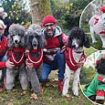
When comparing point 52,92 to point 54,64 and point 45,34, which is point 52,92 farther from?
point 45,34

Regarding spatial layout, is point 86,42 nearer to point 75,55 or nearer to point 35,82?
point 75,55

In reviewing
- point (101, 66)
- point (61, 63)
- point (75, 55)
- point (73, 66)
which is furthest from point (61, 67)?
point (101, 66)

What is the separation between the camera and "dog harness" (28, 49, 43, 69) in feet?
20.9

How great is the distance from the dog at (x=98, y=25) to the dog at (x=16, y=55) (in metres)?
1.06

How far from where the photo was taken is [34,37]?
6109 mm

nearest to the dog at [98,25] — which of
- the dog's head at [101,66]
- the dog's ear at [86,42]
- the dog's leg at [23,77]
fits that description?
the dog's ear at [86,42]

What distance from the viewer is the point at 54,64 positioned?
6.88 meters

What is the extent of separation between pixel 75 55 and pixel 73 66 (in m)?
0.18

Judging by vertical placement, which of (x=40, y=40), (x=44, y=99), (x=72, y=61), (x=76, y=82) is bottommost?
(x=44, y=99)

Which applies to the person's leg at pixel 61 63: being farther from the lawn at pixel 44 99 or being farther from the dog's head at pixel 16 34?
the dog's head at pixel 16 34

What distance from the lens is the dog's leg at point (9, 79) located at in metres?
6.63

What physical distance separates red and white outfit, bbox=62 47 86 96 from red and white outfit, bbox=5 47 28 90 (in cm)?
68

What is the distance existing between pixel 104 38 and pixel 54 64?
1057mm

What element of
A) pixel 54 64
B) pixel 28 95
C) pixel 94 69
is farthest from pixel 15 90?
pixel 94 69
